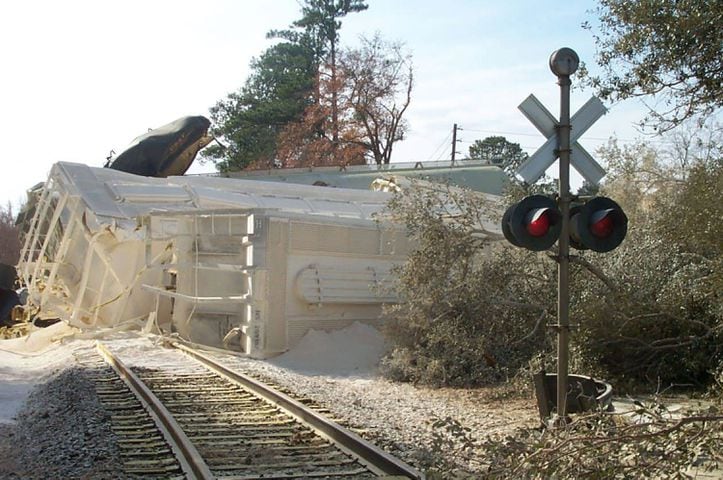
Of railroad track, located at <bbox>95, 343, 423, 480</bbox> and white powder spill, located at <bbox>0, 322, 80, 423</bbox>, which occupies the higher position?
railroad track, located at <bbox>95, 343, 423, 480</bbox>

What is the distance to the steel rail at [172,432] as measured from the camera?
6699 millimetres

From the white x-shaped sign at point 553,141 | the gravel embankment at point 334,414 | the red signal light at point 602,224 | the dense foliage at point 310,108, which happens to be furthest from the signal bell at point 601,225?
the dense foliage at point 310,108

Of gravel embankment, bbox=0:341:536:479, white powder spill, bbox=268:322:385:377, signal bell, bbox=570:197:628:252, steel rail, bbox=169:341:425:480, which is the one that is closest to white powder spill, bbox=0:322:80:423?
gravel embankment, bbox=0:341:536:479

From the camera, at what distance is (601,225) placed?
23.7 ft

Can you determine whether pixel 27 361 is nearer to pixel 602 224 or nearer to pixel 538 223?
pixel 538 223

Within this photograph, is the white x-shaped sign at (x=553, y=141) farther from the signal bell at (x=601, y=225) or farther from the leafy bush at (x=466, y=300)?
the leafy bush at (x=466, y=300)

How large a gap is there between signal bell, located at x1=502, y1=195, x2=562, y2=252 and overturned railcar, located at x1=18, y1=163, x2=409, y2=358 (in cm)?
814

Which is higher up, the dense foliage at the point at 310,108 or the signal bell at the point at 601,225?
the dense foliage at the point at 310,108

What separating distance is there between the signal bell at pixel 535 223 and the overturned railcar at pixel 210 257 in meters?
8.14

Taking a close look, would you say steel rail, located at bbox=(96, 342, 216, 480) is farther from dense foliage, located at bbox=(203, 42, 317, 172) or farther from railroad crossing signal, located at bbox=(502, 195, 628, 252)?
dense foliage, located at bbox=(203, 42, 317, 172)

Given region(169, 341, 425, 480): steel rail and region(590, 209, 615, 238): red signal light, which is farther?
region(590, 209, 615, 238): red signal light

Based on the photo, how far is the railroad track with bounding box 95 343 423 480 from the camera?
22.6 ft

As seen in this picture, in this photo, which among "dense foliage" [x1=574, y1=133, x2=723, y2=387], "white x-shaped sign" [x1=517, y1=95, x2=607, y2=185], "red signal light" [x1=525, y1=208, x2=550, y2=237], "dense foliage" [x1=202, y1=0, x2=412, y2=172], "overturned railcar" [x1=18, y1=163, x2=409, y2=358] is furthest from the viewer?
"dense foliage" [x1=202, y1=0, x2=412, y2=172]

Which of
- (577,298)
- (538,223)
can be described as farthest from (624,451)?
(577,298)
